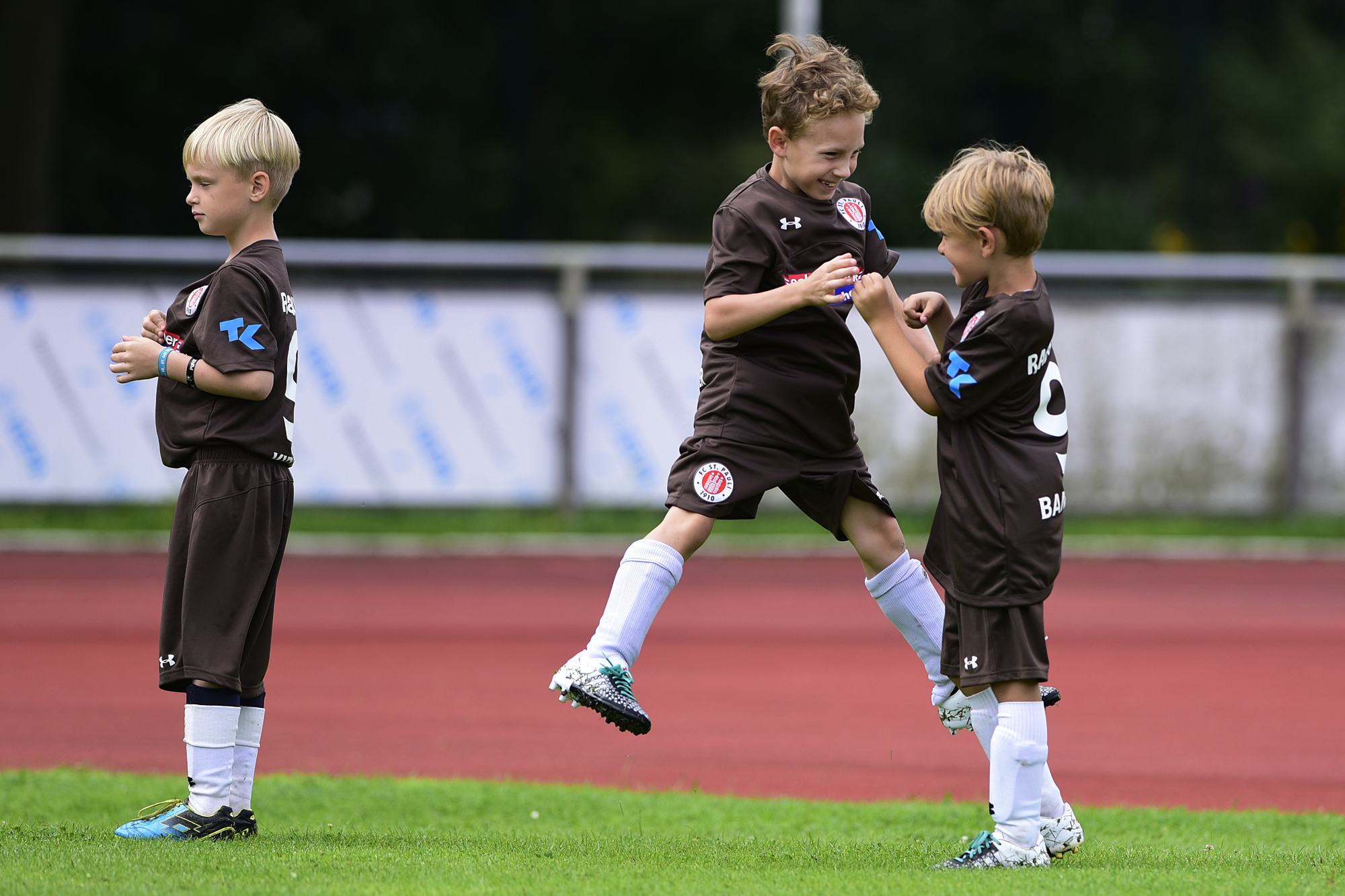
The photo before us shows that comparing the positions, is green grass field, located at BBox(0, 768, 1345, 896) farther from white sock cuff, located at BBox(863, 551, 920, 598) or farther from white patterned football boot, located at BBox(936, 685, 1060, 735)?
white sock cuff, located at BBox(863, 551, 920, 598)

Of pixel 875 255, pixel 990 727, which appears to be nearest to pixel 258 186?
pixel 875 255

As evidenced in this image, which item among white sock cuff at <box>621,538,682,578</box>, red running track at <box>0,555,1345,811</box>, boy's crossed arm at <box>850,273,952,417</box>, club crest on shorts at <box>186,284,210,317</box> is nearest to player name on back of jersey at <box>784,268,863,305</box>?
boy's crossed arm at <box>850,273,952,417</box>

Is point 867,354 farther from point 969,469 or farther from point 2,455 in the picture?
point 969,469

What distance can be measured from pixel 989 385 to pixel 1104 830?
181cm

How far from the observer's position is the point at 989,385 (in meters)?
3.81

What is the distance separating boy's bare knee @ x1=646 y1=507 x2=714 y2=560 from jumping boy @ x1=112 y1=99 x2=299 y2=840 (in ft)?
3.29

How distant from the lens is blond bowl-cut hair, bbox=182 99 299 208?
4113 mm

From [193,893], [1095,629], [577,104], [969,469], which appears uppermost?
[577,104]

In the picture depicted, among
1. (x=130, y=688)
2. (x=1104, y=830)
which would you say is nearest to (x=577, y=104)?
(x=130, y=688)

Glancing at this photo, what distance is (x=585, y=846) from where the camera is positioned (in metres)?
4.29

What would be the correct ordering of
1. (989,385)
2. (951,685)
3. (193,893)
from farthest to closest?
(951,685), (989,385), (193,893)

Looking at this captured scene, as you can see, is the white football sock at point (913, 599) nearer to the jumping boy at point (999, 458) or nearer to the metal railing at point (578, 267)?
the jumping boy at point (999, 458)

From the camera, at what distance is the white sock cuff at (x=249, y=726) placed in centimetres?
424

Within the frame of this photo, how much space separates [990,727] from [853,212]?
4.65 ft
